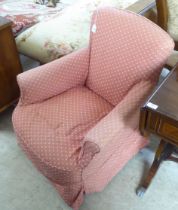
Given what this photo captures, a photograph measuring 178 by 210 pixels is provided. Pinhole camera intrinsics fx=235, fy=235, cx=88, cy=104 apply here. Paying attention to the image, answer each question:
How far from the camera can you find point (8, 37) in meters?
1.43

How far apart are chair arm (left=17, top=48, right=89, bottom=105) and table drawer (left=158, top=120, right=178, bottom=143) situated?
2.05 ft

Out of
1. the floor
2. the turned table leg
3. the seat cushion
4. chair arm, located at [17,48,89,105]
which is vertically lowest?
the floor

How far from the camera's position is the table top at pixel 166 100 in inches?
33.2

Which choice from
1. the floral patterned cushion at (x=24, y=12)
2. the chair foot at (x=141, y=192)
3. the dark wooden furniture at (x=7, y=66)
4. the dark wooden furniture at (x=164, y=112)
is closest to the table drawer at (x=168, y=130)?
the dark wooden furniture at (x=164, y=112)

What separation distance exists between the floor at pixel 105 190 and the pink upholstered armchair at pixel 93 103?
0.50 feet

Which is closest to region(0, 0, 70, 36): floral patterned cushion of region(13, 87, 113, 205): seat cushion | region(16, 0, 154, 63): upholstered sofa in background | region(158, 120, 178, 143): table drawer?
region(16, 0, 154, 63): upholstered sofa in background

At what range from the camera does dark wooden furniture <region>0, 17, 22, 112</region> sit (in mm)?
1407

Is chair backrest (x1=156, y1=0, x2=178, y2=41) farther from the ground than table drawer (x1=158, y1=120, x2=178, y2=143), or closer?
Result: farther from the ground

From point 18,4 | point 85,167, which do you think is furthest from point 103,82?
point 18,4

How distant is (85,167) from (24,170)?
0.60 m

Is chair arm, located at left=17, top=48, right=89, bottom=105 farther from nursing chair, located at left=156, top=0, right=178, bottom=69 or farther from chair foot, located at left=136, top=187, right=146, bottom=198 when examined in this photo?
chair foot, located at left=136, top=187, right=146, bottom=198

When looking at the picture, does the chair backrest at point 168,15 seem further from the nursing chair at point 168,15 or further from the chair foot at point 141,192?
the chair foot at point 141,192

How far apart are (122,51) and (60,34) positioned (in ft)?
2.03

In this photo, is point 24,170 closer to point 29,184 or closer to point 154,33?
point 29,184
